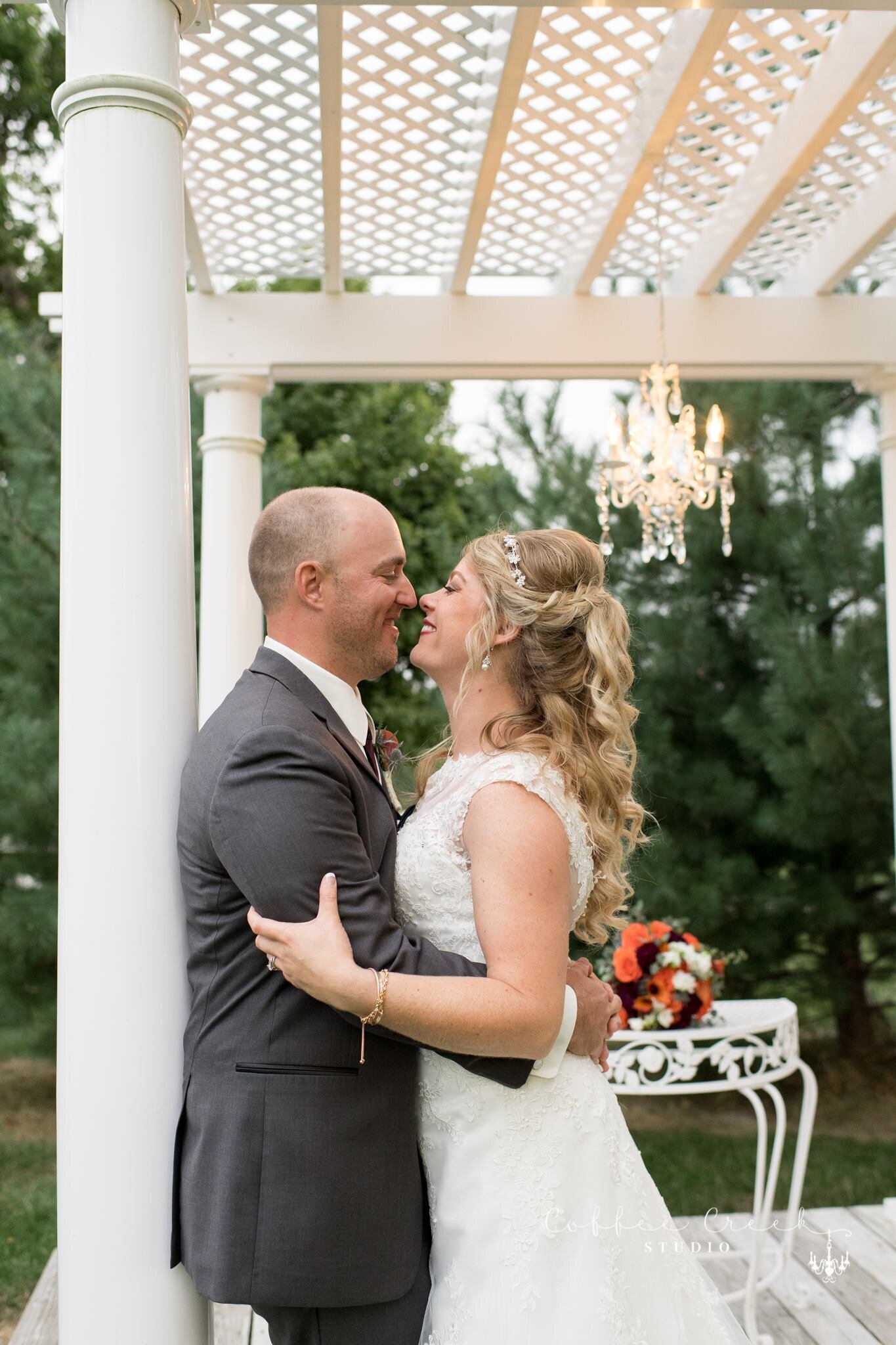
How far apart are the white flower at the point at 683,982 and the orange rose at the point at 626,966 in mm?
104

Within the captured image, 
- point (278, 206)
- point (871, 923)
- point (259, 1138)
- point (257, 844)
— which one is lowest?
point (871, 923)

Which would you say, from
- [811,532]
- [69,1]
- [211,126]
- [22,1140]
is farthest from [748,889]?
[69,1]

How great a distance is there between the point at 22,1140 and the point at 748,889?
389cm

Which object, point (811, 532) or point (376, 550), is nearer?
point (376, 550)

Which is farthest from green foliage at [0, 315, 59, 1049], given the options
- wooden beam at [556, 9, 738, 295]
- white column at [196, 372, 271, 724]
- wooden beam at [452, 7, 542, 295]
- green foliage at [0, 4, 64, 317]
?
green foliage at [0, 4, 64, 317]

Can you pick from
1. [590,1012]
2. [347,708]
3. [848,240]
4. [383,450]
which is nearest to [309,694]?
[347,708]

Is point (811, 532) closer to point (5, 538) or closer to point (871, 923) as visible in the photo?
point (871, 923)

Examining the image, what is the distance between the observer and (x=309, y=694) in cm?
175

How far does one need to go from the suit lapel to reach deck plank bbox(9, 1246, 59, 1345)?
2355 millimetres

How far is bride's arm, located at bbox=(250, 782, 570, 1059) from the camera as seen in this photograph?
1.53 meters

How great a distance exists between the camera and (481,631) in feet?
6.57

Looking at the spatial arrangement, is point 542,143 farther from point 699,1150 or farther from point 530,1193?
point 699,1150

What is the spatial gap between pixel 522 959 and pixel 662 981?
1.85m

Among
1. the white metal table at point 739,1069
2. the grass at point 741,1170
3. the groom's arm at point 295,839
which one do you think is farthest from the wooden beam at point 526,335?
the grass at point 741,1170
